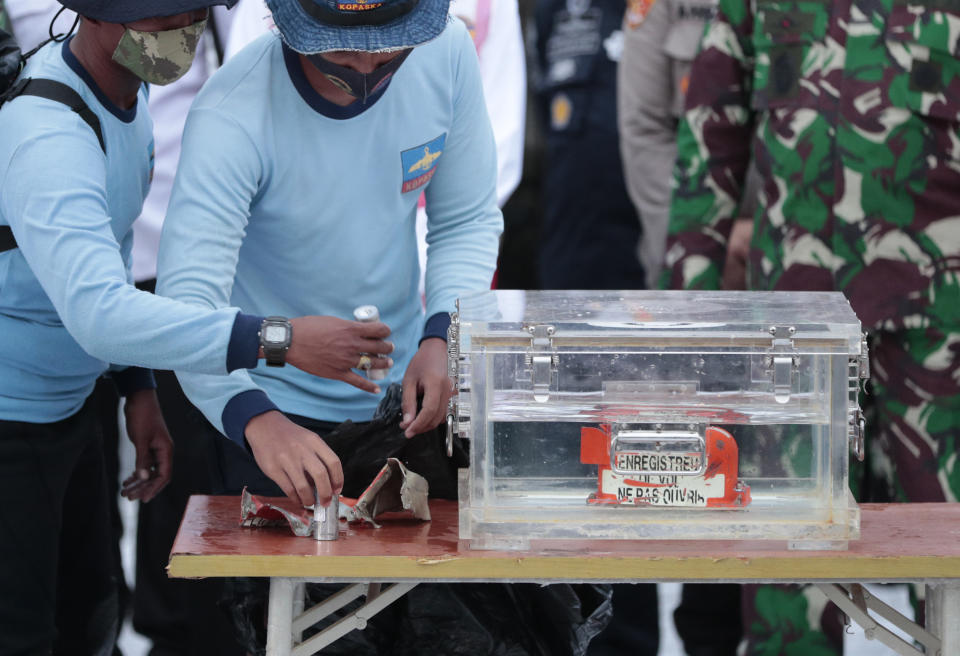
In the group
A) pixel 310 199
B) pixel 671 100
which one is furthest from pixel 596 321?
pixel 671 100

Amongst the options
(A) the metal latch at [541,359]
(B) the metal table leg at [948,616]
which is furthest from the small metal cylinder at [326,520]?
(B) the metal table leg at [948,616]

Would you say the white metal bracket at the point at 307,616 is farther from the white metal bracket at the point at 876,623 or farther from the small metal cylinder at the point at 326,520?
the white metal bracket at the point at 876,623

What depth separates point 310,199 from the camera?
2434 millimetres

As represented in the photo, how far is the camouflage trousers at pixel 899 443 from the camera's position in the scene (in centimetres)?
307

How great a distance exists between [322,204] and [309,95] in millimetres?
184

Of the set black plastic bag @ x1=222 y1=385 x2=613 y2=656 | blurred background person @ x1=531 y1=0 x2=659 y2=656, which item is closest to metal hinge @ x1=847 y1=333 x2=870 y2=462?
black plastic bag @ x1=222 y1=385 x2=613 y2=656

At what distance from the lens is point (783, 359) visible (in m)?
2.15

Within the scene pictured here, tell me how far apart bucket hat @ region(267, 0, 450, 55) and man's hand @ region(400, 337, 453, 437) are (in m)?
0.53

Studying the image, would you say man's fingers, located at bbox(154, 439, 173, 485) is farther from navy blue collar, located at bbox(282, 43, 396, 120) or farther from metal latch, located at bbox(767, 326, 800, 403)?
metal latch, located at bbox(767, 326, 800, 403)

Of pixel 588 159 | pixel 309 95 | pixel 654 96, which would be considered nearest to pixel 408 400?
pixel 309 95

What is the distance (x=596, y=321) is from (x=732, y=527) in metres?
0.37

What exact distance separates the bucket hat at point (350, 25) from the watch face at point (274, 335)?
45 cm

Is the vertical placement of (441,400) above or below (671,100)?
below

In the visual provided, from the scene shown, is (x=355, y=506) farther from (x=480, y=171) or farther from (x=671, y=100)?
(x=671, y=100)
